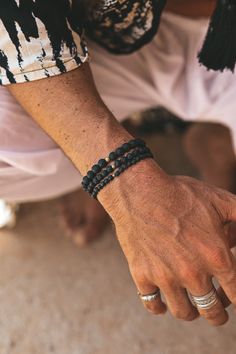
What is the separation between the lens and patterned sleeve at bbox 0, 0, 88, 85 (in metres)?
0.78

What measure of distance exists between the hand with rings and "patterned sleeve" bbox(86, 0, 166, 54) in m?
0.27

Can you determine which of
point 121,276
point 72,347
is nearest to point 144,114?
point 121,276

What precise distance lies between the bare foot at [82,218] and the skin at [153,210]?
1.97 ft

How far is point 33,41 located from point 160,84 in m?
0.35

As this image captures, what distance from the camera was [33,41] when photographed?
79 cm

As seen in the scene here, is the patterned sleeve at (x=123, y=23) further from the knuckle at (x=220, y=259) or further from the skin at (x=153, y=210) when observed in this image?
the knuckle at (x=220, y=259)

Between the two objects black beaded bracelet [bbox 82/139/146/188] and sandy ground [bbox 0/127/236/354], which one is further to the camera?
sandy ground [bbox 0/127/236/354]

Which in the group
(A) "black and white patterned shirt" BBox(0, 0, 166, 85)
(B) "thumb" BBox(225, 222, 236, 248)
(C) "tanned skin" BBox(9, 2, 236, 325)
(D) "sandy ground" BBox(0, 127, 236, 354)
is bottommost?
(D) "sandy ground" BBox(0, 127, 236, 354)

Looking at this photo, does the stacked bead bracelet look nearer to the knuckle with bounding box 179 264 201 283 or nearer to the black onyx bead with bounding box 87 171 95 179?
the black onyx bead with bounding box 87 171 95 179

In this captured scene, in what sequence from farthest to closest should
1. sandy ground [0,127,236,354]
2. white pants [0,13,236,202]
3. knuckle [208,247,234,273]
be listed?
sandy ground [0,127,236,354], white pants [0,13,236,202], knuckle [208,247,234,273]

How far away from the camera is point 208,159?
1.43 m

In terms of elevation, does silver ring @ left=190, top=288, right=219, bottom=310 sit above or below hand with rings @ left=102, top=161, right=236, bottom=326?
below

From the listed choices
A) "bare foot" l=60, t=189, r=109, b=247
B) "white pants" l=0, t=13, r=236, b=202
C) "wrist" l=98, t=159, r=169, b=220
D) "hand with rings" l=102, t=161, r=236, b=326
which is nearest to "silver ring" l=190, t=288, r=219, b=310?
"hand with rings" l=102, t=161, r=236, b=326

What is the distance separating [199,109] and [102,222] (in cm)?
47
